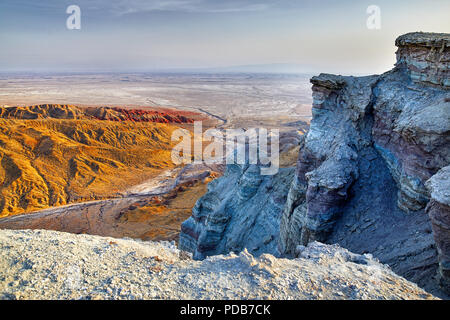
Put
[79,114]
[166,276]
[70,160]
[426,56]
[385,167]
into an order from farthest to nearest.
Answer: [79,114] < [70,160] < [385,167] < [426,56] < [166,276]

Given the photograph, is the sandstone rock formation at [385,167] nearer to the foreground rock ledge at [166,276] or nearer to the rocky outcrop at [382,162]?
the rocky outcrop at [382,162]

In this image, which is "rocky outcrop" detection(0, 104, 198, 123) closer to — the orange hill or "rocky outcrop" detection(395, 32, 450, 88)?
the orange hill

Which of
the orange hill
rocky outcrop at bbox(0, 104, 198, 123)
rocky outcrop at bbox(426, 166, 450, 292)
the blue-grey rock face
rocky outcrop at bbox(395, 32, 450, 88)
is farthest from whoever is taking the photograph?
rocky outcrop at bbox(0, 104, 198, 123)

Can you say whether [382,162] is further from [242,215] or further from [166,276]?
[166,276]

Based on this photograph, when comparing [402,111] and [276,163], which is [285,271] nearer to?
[402,111]

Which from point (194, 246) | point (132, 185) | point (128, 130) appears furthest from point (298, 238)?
point (128, 130)

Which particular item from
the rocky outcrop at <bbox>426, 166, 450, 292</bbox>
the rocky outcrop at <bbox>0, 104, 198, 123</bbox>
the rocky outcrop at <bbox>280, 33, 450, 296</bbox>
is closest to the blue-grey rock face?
the rocky outcrop at <bbox>280, 33, 450, 296</bbox>

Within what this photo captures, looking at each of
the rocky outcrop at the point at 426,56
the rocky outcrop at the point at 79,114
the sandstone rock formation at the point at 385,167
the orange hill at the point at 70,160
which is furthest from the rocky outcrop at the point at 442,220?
the rocky outcrop at the point at 79,114

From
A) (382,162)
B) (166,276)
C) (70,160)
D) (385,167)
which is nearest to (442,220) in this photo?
(385,167)
